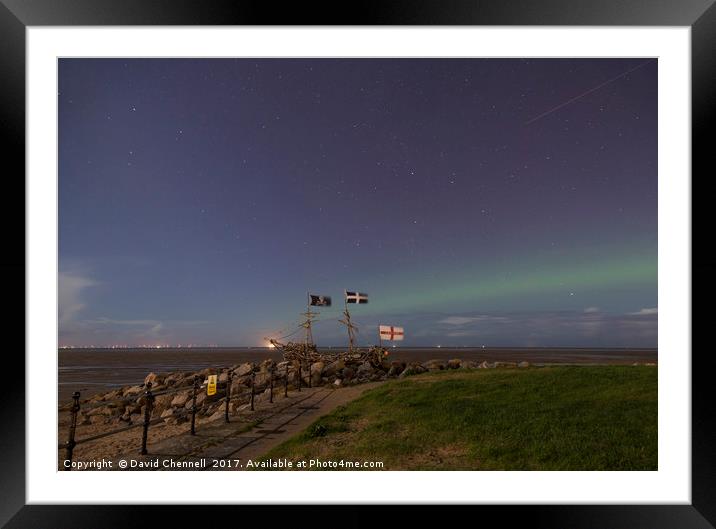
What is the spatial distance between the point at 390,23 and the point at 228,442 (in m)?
4.78

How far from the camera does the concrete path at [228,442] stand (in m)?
4.28

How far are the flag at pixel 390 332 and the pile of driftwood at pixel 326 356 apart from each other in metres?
1.42

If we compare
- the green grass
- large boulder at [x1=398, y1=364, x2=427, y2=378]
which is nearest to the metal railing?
the green grass

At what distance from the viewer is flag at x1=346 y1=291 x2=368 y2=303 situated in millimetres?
16653

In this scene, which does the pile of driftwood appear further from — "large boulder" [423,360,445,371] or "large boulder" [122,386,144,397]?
"large boulder" [122,386,144,397]

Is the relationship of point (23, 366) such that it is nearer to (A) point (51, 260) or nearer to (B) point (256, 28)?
(A) point (51, 260)

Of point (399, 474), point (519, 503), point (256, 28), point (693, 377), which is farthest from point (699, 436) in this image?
point (256, 28)

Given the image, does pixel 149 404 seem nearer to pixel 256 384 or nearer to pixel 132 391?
pixel 256 384

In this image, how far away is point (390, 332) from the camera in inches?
515

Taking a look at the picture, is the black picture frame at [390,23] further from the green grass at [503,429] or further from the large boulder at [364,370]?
Answer: the large boulder at [364,370]

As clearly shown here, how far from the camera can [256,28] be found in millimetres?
3188

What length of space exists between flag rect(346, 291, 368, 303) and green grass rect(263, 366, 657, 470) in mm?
9364

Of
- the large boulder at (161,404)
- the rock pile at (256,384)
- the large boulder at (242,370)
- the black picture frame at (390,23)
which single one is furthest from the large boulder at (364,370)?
the black picture frame at (390,23)

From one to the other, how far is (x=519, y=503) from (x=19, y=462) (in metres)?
3.79
